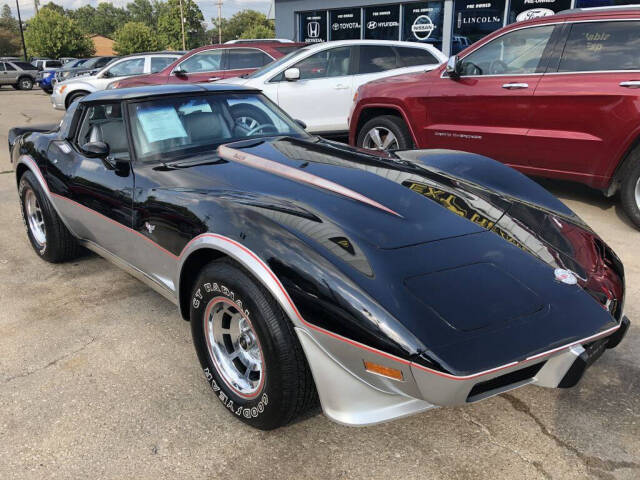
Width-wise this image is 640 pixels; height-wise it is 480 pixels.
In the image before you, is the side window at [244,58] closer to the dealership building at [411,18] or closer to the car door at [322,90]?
the car door at [322,90]

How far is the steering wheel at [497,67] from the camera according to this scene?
562 centimetres

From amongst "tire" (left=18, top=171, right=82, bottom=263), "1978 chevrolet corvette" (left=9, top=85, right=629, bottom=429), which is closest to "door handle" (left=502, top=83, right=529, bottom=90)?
"1978 chevrolet corvette" (left=9, top=85, right=629, bottom=429)

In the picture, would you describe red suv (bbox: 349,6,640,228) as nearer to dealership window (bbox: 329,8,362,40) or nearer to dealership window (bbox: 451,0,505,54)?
dealership window (bbox: 451,0,505,54)

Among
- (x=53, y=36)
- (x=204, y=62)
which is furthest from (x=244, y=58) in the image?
(x=53, y=36)

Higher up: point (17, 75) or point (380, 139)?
point (17, 75)

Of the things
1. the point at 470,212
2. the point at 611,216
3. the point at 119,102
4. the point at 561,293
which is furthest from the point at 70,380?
the point at 611,216

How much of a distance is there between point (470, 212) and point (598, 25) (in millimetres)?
3480

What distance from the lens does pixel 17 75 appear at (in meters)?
29.4

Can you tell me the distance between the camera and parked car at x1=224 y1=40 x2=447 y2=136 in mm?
8008

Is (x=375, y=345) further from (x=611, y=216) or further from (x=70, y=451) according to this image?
(x=611, y=216)

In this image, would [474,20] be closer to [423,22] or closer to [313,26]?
[423,22]

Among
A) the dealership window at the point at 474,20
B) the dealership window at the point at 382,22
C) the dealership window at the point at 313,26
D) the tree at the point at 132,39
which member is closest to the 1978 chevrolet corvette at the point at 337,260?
the dealership window at the point at 474,20

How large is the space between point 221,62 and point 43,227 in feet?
23.2

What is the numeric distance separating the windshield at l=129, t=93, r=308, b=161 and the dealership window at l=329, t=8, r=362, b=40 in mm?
15146
